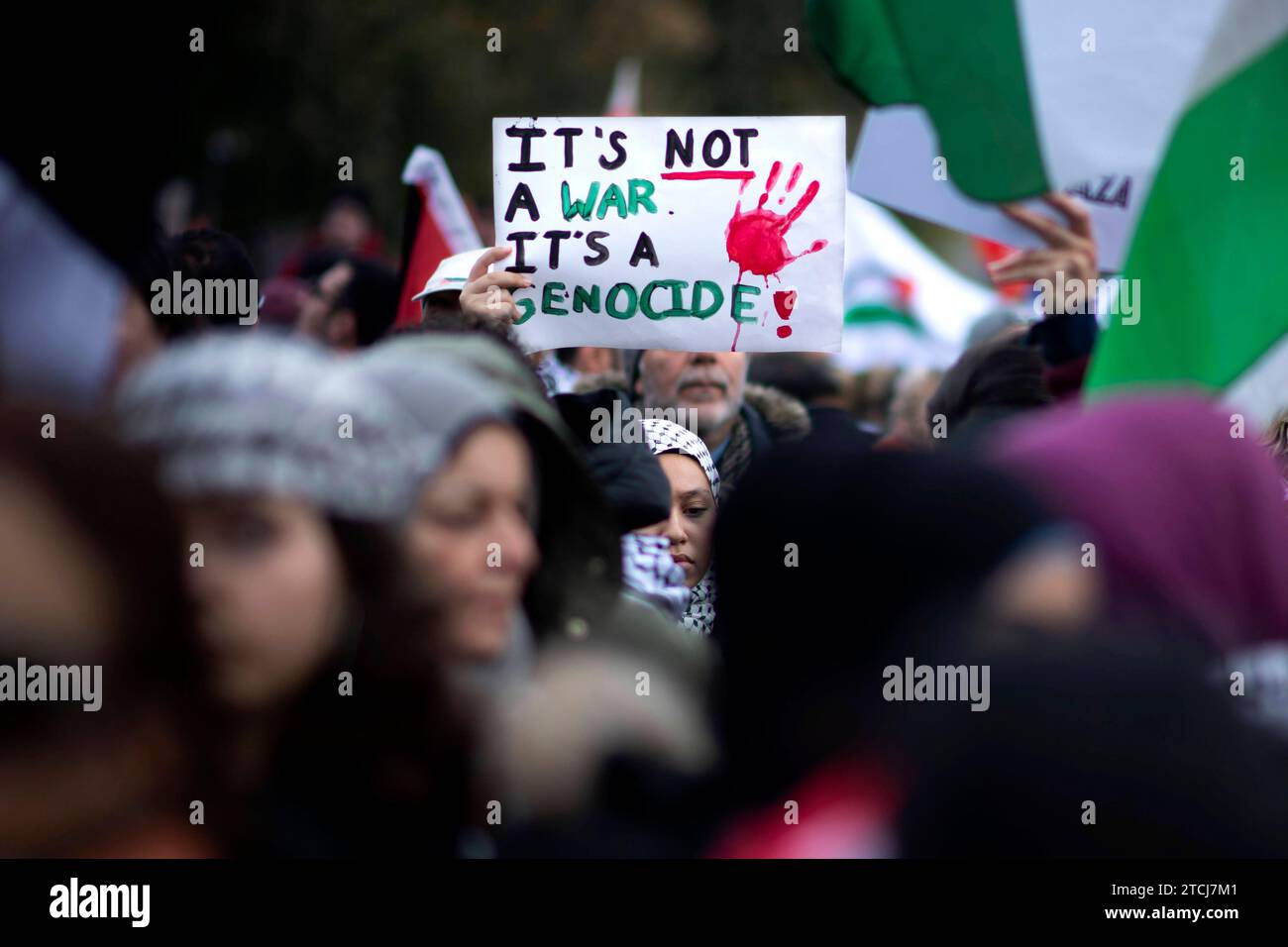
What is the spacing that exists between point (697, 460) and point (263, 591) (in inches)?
98.7

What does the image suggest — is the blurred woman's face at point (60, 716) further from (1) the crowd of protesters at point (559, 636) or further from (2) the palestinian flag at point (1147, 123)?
(2) the palestinian flag at point (1147, 123)

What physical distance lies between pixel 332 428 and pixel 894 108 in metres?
4.01

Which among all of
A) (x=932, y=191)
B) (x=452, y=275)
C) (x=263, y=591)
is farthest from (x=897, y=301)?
(x=263, y=591)

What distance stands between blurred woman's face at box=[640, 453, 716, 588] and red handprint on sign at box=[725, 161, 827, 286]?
673 mm

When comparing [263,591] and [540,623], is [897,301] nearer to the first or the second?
[540,623]

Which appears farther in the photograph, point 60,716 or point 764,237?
point 764,237

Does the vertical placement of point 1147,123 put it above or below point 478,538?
above

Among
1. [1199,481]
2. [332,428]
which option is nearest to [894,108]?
[1199,481]

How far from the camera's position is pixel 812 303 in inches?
176

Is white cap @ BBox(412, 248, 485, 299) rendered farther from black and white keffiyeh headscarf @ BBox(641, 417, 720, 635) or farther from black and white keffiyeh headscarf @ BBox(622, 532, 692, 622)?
black and white keffiyeh headscarf @ BBox(622, 532, 692, 622)

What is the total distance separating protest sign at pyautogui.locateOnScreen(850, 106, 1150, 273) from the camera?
521 centimetres

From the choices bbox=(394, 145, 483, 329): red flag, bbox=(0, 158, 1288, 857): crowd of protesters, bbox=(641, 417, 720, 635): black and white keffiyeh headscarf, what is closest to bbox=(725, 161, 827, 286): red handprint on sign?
bbox=(641, 417, 720, 635): black and white keffiyeh headscarf

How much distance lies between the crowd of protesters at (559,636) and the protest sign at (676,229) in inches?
85.1

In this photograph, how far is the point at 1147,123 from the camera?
481 cm
